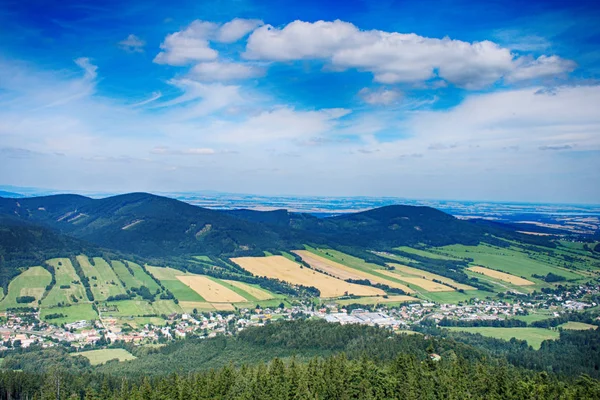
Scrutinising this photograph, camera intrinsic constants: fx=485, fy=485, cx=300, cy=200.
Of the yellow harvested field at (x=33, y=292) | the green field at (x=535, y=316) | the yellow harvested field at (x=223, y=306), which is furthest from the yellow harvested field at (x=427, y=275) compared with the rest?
the yellow harvested field at (x=33, y=292)

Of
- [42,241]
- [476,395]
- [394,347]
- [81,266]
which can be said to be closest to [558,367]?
[394,347]

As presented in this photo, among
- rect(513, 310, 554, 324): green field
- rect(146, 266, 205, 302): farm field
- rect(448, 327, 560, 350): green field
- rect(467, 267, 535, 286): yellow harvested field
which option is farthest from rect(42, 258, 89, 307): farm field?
rect(467, 267, 535, 286): yellow harvested field

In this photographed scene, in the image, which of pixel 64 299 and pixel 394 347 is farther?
pixel 64 299

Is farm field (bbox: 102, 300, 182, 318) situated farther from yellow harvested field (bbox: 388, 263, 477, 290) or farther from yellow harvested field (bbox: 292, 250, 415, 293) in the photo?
yellow harvested field (bbox: 388, 263, 477, 290)

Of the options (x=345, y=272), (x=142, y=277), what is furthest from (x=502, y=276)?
(x=142, y=277)

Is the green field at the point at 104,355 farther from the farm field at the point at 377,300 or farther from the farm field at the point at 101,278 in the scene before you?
the farm field at the point at 377,300

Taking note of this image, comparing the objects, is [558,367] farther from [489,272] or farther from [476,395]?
[489,272]

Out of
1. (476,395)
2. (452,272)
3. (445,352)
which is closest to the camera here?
(476,395)
